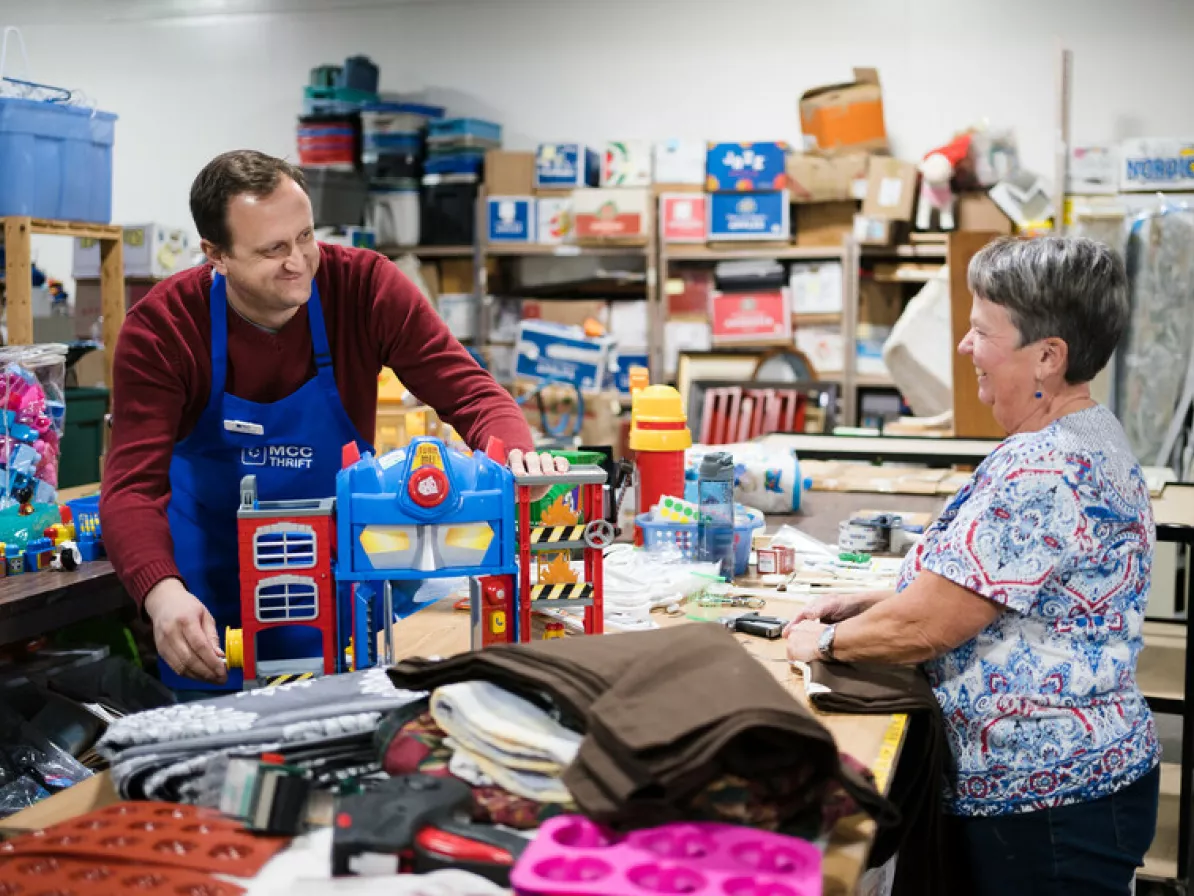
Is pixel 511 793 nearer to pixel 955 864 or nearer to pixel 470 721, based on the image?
pixel 470 721

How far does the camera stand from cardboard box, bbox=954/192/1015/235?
7.19 m

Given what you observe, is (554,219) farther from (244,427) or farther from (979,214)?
(244,427)

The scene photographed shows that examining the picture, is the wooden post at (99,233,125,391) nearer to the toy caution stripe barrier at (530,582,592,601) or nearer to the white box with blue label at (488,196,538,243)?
the toy caution stripe barrier at (530,582,592,601)

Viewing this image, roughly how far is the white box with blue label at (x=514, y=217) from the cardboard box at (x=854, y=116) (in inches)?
72.0

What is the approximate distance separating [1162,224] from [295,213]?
152 inches

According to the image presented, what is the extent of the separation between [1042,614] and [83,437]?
15.6ft

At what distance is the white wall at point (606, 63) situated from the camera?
25.0ft

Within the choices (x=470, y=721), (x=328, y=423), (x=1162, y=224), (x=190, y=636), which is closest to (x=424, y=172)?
(x=1162, y=224)

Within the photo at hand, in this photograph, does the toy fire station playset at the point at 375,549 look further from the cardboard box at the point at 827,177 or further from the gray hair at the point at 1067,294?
the cardboard box at the point at 827,177

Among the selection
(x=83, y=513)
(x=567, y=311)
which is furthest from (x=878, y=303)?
(x=83, y=513)

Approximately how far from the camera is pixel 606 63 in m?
8.60

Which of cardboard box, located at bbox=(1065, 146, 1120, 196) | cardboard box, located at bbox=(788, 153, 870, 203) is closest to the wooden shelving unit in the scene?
cardboard box, located at bbox=(788, 153, 870, 203)

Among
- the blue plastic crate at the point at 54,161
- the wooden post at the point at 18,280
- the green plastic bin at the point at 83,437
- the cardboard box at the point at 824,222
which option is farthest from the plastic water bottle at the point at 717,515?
the cardboard box at the point at 824,222

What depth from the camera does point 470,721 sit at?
141cm
